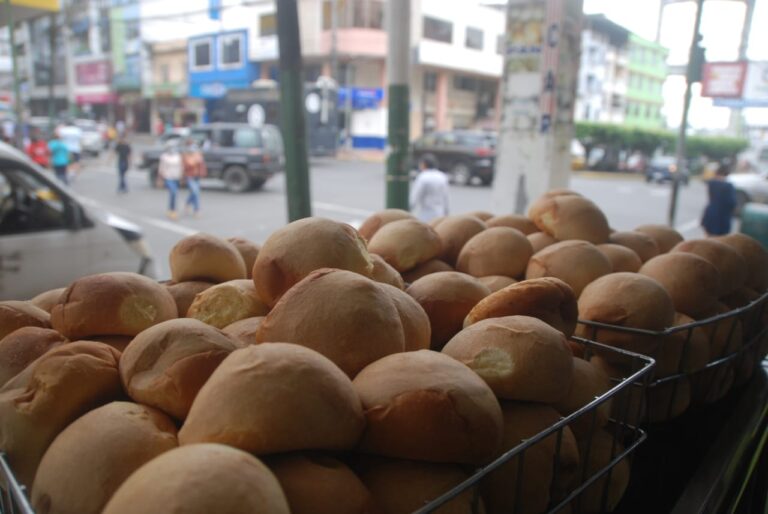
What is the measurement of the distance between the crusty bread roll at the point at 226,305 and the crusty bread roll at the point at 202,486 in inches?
26.2

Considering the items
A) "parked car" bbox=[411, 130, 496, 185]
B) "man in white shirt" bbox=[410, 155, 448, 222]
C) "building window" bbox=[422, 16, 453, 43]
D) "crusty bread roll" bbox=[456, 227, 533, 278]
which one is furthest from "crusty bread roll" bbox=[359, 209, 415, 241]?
"building window" bbox=[422, 16, 453, 43]

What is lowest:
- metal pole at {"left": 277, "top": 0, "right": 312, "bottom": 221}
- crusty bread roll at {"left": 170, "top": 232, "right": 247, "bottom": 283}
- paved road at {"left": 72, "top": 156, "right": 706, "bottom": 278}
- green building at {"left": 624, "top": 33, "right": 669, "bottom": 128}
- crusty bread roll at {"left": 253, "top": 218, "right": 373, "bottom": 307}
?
paved road at {"left": 72, "top": 156, "right": 706, "bottom": 278}

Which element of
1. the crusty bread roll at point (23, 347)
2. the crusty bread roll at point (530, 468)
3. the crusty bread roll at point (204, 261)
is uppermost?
the crusty bread roll at point (204, 261)

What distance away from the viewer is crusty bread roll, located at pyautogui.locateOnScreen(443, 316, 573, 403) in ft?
3.92

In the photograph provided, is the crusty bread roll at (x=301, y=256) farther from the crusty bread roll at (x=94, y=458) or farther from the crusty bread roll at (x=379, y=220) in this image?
the crusty bread roll at (x=379, y=220)

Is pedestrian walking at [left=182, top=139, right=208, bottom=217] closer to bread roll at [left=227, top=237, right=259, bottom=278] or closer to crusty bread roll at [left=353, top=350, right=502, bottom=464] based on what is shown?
bread roll at [left=227, top=237, right=259, bottom=278]

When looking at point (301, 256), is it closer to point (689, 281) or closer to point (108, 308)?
point (108, 308)

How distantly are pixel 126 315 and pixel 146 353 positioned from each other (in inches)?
10.8

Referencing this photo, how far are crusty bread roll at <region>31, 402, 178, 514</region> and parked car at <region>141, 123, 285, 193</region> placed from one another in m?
15.8

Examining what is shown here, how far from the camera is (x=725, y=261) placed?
6.82 feet

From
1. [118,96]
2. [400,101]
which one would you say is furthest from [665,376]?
[118,96]

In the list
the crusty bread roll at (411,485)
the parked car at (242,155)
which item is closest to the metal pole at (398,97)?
the crusty bread roll at (411,485)

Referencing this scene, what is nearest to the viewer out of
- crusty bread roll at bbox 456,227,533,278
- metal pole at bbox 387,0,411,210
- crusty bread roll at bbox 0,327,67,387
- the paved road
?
crusty bread roll at bbox 0,327,67,387

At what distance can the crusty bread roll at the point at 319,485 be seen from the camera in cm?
86
